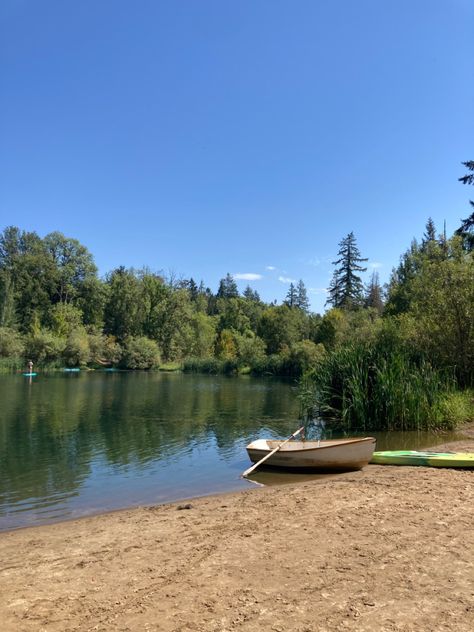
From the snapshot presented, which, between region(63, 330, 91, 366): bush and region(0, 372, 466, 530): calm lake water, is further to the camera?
region(63, 330, 91, 366): bush

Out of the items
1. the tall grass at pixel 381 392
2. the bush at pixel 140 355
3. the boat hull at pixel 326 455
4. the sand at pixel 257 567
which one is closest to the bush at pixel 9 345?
the bush at pixel 140 355

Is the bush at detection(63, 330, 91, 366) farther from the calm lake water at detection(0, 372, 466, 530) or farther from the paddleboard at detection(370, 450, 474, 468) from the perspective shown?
the paddleboard at detection(370, 450, 474, 468)

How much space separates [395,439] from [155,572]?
11.4 m

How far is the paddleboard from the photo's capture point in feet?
34.2

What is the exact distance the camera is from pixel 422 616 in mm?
3951

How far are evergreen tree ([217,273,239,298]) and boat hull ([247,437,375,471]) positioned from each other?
12619cm

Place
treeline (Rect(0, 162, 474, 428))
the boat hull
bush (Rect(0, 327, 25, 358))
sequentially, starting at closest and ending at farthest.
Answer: the boat hull → treeline (Rect(0, 162, 474, 428)) → bush (Rect(0, 327, 25, 358))

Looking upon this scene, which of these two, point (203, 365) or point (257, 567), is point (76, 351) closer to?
point (203, 365)

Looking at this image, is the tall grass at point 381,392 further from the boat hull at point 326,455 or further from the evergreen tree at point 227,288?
the evergreen tree at point 227,288

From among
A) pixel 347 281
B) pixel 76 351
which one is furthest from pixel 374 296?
pixel 76 351

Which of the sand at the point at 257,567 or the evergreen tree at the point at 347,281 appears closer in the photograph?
the sand at the point at 257,567

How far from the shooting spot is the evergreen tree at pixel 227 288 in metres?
139

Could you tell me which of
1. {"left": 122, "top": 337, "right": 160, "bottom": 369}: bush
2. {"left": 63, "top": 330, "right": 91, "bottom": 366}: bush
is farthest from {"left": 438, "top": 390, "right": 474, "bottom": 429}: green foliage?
{"left": 122, "top": 337, "right": 160, "bottom": 369}: bush

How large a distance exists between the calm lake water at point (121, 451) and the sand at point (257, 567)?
6.18 ft
